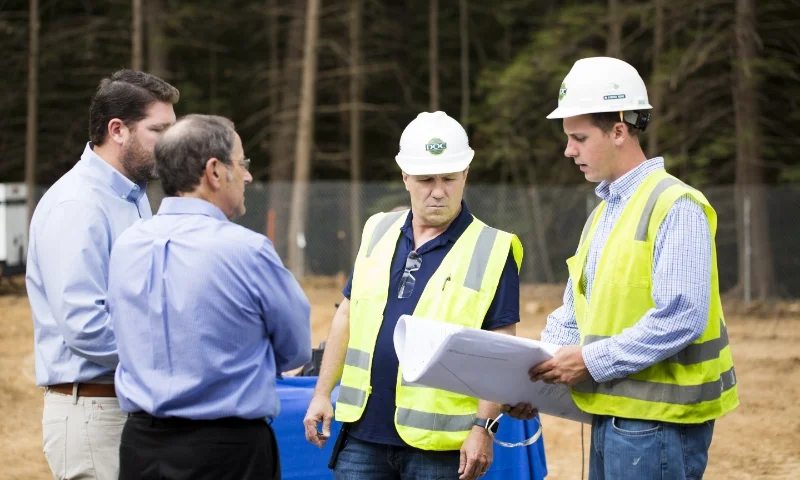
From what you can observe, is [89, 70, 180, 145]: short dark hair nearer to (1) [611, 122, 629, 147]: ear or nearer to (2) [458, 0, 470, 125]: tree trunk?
(1) [611, 122, 629, 147]: ear

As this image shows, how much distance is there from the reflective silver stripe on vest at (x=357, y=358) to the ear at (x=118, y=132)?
1.26 metres

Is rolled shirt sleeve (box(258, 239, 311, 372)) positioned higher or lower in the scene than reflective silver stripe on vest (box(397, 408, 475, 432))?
higher

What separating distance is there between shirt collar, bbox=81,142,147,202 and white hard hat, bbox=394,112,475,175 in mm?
1103

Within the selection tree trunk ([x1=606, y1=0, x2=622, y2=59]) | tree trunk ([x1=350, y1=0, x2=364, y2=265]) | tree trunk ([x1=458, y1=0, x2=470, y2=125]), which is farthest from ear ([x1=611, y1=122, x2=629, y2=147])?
tree trunk ([x1=458, y1=0, x2=470, y2=125])

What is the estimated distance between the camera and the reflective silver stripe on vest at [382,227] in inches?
172

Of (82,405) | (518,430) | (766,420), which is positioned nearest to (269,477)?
(82,405)

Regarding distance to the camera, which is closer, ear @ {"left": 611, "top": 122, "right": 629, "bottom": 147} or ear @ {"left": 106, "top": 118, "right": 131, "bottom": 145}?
ear @ {"left": 611, "top": 122, "right": 629, "bottom": 147}

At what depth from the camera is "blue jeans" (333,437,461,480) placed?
3994mm

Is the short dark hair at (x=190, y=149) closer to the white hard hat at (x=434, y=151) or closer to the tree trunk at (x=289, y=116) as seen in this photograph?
the white hard hat at (x=434, y=151)

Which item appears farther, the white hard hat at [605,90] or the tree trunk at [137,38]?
the tree trunk at [137,38]

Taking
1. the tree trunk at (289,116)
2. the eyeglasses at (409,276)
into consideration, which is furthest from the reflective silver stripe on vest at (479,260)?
the tree trunk at (289,116)

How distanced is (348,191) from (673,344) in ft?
69.8

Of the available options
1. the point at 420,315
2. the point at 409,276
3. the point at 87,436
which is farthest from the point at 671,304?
the point at 87,436

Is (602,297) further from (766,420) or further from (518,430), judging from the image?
(766,420)
